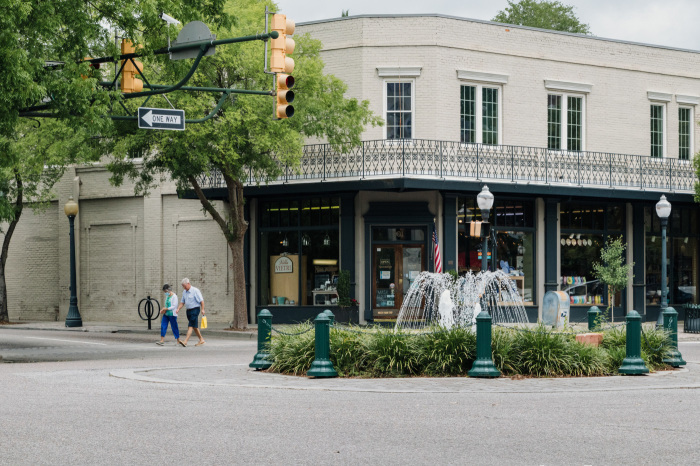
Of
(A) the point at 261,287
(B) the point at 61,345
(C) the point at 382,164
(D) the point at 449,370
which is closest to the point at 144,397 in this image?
(D) the point at 449,370

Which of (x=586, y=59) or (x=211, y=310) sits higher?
(x=586, y=59)

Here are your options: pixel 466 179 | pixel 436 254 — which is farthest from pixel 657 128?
pixel 436 254

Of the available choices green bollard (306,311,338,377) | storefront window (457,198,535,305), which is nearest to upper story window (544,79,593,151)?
storefront window (457,198,535,305)

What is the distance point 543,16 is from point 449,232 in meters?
26.1

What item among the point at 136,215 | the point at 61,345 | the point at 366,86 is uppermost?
the point at 366,86

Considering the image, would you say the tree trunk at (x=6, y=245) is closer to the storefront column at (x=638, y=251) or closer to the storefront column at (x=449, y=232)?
the storefront column at (x=449, y=232)

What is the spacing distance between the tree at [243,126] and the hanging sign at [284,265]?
2.71 m

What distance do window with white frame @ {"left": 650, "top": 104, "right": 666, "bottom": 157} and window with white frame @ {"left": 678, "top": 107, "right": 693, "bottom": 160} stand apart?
720 millimetres

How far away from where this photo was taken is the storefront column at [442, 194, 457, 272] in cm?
2745

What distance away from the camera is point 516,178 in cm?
2800

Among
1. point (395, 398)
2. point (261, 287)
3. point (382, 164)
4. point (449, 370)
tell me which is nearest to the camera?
point (395, 398)

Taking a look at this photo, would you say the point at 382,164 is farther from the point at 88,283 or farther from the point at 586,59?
the point at 88,283

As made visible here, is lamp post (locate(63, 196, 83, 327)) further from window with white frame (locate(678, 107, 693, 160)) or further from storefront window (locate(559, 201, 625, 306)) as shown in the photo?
window with white frame (locate(678, 107, 693, 160))

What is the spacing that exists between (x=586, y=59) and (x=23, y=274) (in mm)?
22121
